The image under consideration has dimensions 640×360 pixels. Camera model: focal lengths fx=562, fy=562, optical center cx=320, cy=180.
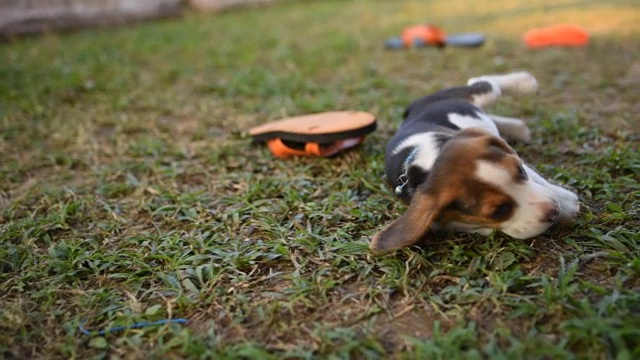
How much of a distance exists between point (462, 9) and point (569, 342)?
9.34 meters

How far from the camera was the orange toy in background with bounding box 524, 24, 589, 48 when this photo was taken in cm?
702

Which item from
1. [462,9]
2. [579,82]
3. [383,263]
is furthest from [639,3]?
[383,263]

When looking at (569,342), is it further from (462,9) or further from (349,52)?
(462,9)

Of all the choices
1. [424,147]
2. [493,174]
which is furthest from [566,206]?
[424,147]

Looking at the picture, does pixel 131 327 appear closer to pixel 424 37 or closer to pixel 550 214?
pixel 550 214

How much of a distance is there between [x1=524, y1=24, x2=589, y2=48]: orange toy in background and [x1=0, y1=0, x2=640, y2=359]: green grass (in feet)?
0.74

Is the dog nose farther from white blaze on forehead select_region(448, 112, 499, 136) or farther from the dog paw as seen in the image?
white blaze on forehead select_region(448, 112, 499, 136)

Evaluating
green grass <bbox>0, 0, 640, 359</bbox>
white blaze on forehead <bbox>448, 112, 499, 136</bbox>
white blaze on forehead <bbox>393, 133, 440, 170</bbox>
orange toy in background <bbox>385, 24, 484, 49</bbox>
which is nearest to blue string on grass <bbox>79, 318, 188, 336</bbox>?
green grass <bbox>0, 0, 640, 359</bbox>

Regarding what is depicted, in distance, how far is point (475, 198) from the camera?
9.31 feet

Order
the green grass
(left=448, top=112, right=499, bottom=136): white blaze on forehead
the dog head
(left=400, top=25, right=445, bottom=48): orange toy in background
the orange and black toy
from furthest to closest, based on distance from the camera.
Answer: (left=400, top=25, right=445, bottom=48): orange toy in background
the orange and black toy
(left=448, top=112, right=499, bottom=136): white blaze on forehead
the dog head
the green grass

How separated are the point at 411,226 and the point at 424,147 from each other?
687 mm

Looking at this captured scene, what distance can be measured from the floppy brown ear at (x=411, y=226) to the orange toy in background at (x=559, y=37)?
5115 mm

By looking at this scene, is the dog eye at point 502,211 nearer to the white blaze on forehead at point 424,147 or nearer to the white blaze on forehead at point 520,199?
the white blaze on forehead at point 520,199

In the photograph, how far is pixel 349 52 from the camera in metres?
7.77
